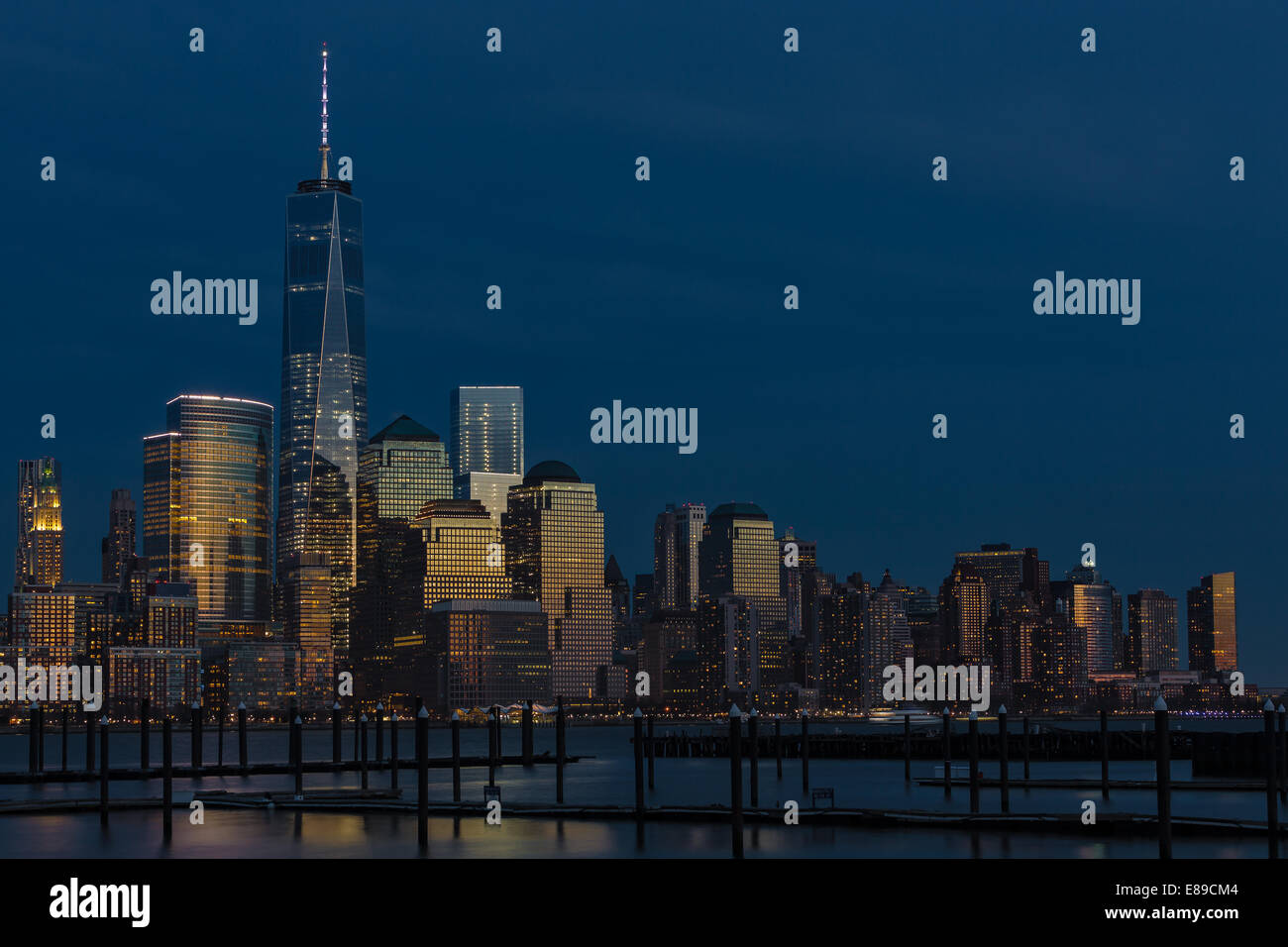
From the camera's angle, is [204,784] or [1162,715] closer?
[1162,715]
